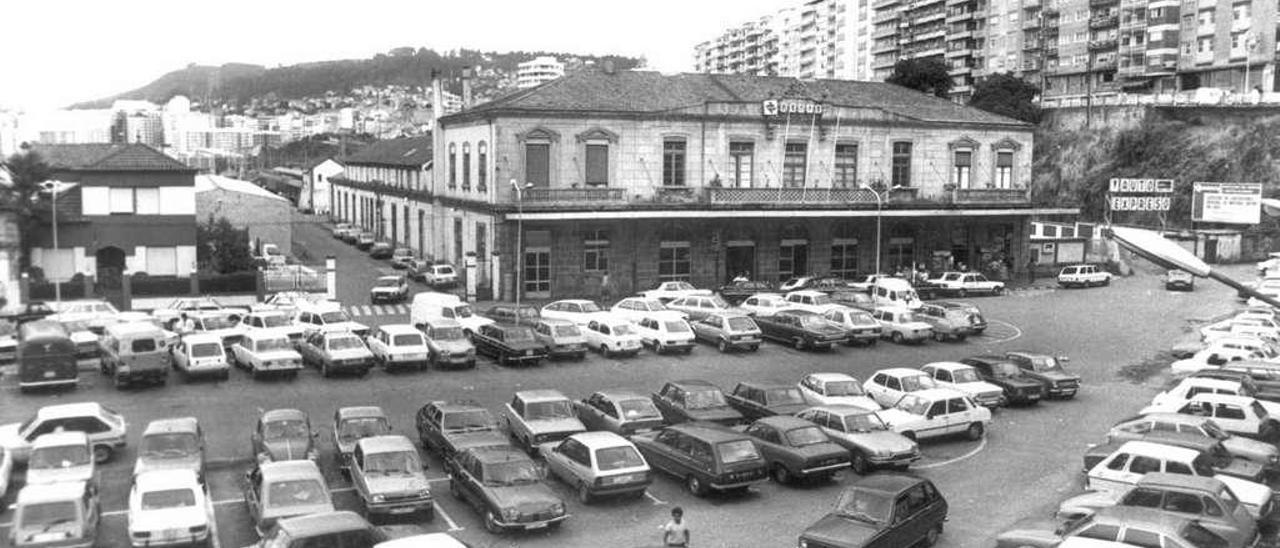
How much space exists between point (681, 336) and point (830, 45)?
135 meters

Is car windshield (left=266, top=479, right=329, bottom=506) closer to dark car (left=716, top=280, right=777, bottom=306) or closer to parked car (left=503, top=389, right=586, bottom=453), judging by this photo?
parked car (left=503, top=389, right=586, bottom=453)

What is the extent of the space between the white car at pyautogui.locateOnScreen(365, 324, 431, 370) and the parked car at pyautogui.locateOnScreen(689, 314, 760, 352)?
10329 millimetres

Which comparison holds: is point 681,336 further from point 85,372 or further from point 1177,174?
point 1177,174

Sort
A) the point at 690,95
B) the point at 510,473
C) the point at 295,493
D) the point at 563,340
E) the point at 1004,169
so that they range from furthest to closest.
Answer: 1. the point at 1004,169
2. the point at 690,95
3. the point at 563,340
4. the point at 510,473
5. the point at 295,493

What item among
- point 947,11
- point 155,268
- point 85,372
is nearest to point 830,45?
point 947,11

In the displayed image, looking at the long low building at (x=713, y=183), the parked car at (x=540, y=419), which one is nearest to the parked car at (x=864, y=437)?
the parked car at (x=540, y=419)

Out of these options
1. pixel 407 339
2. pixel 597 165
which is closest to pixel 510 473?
pixel 407 339

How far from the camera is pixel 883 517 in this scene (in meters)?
18.0

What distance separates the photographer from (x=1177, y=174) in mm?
85188

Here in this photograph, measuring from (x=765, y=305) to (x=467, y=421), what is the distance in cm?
2224

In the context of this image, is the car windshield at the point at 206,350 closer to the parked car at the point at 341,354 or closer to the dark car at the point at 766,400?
the parked car at the point at 341,354

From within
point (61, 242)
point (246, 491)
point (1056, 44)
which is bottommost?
point (246, 491)

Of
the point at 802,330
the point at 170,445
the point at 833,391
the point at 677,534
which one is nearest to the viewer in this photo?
the point at 677,534

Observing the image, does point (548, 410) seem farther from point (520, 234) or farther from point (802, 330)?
point (520, 234)
